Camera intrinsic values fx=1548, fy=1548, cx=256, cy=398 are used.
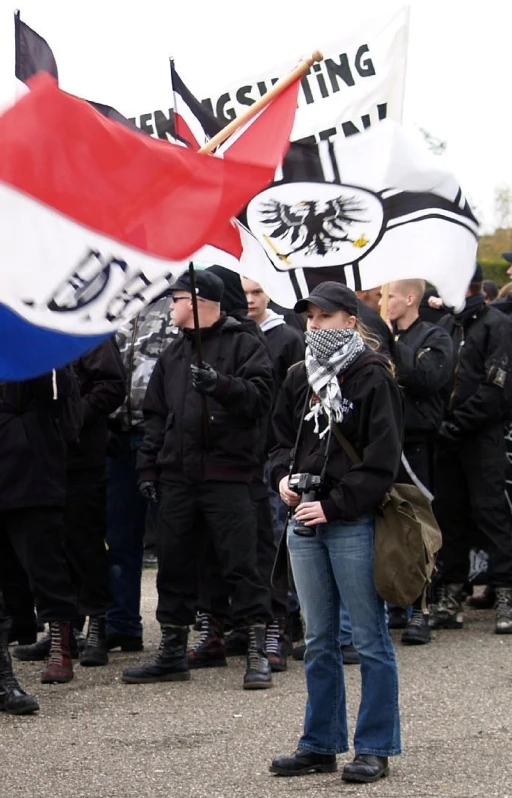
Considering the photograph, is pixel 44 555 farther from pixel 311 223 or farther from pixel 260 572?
pixel 311 223

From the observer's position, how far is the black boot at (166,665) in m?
8.26

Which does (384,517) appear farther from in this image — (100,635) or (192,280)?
(100,635)

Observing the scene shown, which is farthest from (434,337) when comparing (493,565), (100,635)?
(100,635)

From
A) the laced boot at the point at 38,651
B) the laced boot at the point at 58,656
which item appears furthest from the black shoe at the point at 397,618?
the laced boot at the point at 58,656

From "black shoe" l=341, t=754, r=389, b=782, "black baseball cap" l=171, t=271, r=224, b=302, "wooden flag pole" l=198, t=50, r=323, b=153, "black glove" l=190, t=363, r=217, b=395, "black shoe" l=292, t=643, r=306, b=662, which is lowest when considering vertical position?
"black shoe" l=341, t=754, r=389, b=782

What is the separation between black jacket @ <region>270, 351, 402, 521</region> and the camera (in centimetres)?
602

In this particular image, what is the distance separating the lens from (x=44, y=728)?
23.5 feet

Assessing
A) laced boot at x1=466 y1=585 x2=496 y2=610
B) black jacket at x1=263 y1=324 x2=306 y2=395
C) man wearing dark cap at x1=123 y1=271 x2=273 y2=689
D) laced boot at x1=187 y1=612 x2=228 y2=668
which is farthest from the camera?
laced boot at x1=466 y1=585 x2=496 y2=610

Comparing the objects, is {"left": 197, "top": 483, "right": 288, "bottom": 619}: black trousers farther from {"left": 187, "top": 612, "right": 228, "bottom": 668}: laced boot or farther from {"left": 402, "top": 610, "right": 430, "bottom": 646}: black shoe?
{"left": 402, "top": 610, "right": 430, "bottom": 646}: black shoe

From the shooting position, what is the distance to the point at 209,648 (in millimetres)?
8773

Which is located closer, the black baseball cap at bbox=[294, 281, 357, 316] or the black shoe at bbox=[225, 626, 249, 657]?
the black baseball cap at bbox=[294, 281, 357, 316]

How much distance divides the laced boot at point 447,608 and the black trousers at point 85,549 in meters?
2.25

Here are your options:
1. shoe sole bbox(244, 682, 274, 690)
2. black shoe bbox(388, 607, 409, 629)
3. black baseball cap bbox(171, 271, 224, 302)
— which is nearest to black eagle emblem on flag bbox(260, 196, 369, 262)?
black baseball cap bbox(171, 271, 224, 302)

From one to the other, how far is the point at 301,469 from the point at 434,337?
3280 millimetres
